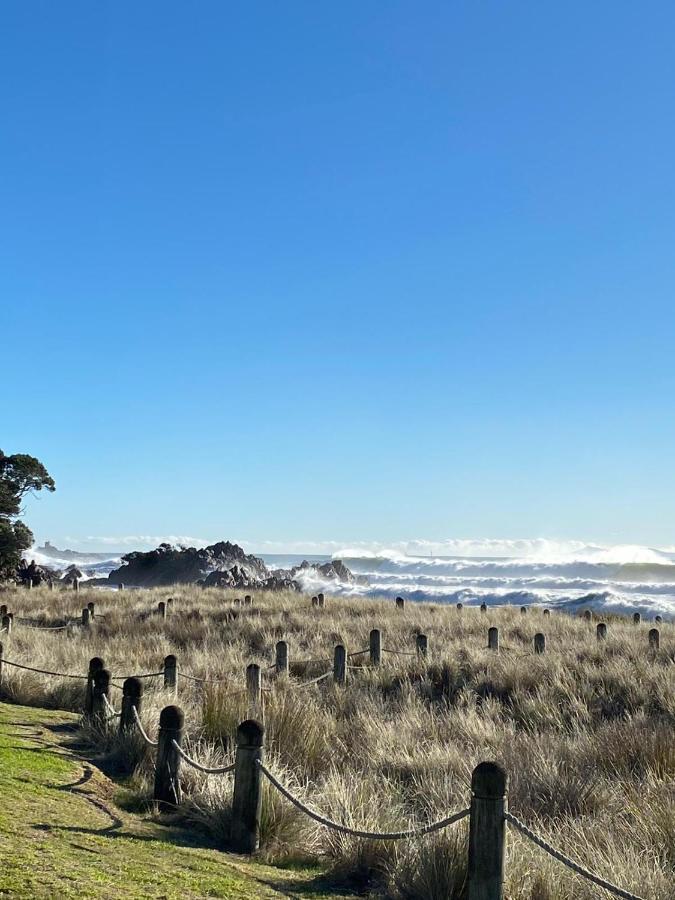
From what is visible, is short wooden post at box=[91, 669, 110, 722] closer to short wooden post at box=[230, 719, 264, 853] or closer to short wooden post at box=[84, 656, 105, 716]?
short wooden post at box=[84, 656, 105, 716]

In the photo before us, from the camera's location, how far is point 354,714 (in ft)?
33.6

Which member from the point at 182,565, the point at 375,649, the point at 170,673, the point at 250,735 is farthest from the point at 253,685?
the point at 182,565

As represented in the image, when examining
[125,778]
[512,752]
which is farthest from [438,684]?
[125,778]

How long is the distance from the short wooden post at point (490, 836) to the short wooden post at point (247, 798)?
1812 millimetres

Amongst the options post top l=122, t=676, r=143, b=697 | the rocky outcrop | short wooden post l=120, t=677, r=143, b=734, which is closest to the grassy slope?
short wooden post l=120, t=677, r=143, b=734

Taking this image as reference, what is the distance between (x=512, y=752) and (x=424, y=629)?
36.2 ft

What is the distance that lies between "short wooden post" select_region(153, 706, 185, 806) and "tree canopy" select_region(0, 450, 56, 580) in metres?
23.0

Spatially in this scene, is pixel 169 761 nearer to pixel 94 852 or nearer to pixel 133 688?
pixel 133 688

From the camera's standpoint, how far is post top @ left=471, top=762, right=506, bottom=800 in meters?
3.98

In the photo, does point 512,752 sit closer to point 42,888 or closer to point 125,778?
point 125,778

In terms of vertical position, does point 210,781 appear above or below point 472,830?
below

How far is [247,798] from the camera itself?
17.5 feet

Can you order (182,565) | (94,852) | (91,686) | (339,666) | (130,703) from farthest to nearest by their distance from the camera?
1. (182,565)
2. (339,666)
3. (91,686)
4. (130,703)
5. (94,852)

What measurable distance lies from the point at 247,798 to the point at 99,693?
11.6 ft
